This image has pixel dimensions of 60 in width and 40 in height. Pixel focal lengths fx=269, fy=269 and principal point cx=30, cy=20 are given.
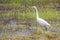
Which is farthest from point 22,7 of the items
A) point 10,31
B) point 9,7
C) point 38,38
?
point 38,38

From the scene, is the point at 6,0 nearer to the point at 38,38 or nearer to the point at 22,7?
the point at 22,7

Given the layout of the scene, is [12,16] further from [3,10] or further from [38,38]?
[38,38]

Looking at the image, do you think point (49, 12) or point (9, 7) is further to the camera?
point (9, 7)

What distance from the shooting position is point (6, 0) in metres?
19.0

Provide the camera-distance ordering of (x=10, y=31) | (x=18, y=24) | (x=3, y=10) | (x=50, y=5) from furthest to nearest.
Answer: (x=50, y=5) → (x=3, y=10) → (x=18, y=24) → (x=10, y=31)

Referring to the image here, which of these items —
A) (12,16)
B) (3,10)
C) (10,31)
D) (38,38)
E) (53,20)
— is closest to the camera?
(38,38)

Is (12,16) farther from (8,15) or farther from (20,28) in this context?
(20,28)

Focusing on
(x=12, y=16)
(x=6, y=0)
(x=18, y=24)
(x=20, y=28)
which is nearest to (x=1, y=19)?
(x=12, y=16)

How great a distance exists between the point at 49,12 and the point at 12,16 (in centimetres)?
217

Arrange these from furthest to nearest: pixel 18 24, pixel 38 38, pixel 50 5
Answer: pixel 50 5 < pixel 18 24 < pixel 38 38

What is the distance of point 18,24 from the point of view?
500 inches

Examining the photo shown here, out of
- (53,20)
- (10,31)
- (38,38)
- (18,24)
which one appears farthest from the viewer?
(53,20)

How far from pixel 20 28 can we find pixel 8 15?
3.45 meters

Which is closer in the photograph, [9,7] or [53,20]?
[53,20]
